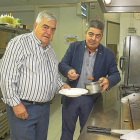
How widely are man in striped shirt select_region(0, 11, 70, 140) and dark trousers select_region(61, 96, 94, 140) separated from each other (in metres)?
0.38

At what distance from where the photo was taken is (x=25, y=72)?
1.55 meters

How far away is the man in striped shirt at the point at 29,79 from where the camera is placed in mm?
1509

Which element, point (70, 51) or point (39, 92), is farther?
point (70, 51)

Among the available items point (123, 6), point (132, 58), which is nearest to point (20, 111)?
point (123, 6)

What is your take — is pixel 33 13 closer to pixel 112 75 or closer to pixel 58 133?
pixel 58 133

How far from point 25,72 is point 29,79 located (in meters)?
0.07

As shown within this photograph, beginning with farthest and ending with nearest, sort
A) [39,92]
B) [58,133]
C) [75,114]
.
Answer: [58,133], [75,114], [39,92]

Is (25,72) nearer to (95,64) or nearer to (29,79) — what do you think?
(29,79)

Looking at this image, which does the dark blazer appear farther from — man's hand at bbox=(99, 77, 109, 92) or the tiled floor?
the tiled floor

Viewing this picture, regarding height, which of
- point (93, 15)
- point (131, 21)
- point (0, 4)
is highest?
point (0, 4)

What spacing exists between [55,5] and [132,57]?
10.1ft

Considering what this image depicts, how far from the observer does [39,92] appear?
63.2 inches

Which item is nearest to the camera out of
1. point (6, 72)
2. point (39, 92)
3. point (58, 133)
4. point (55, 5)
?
point (6, 72)

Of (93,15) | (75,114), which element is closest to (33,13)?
(93,15)
